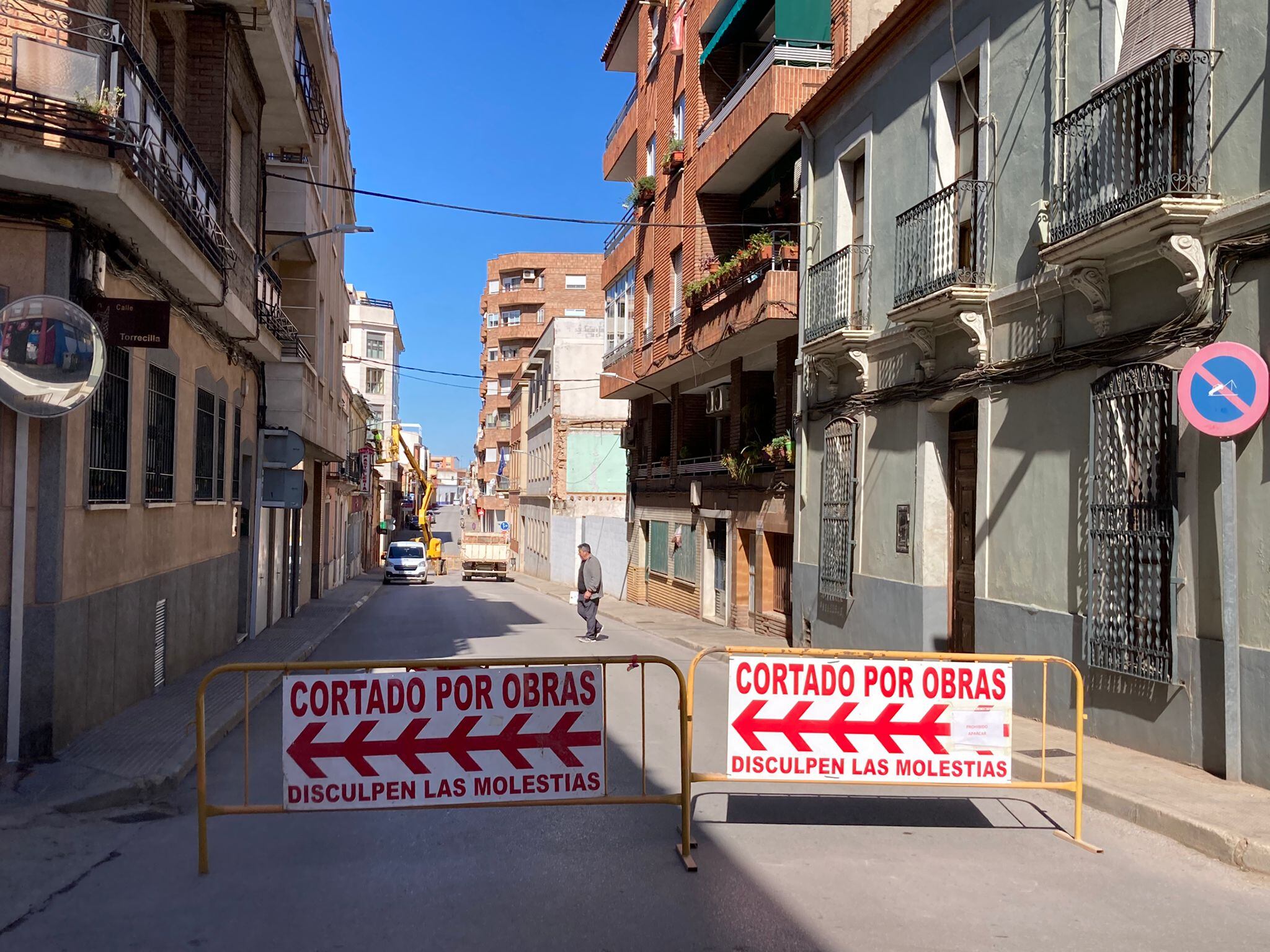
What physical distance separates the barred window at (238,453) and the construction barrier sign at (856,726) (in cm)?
1157

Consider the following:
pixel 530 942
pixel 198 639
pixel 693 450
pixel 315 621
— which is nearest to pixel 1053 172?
pixel 530 942

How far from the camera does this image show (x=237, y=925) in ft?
16.8

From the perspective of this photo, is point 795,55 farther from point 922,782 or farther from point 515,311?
point 515,311

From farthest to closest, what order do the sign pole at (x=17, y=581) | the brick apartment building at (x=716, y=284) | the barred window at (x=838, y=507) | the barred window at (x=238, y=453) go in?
the brick apartment building at (x=716, y=284)
the barred window at (x=238, y=453)
the barred window at (x=838, y=507)
the sign pole at (x=17, y=581)

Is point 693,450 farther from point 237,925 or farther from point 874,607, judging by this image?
point 237,925

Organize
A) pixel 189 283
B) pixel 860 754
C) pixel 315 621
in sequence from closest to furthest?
pixel 860 754 < pixel 189 283 < pixel 315 621

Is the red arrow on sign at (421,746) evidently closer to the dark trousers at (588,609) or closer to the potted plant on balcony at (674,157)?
the dark trousers at (588,609)

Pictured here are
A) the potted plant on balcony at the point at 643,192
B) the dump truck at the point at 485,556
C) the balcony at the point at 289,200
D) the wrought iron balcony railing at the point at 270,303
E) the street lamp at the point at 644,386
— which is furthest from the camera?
the dump truck at the point at 485,556

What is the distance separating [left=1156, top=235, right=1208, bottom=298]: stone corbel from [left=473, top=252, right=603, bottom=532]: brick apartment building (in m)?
63.7

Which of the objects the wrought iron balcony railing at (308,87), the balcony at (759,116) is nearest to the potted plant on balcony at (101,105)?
the wrought iron balcony railing at (308,87)

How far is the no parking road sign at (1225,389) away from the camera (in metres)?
7.38

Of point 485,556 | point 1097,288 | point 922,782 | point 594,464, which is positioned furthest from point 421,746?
point 485,556

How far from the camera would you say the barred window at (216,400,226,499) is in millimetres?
14867

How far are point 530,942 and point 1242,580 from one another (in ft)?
19.0
